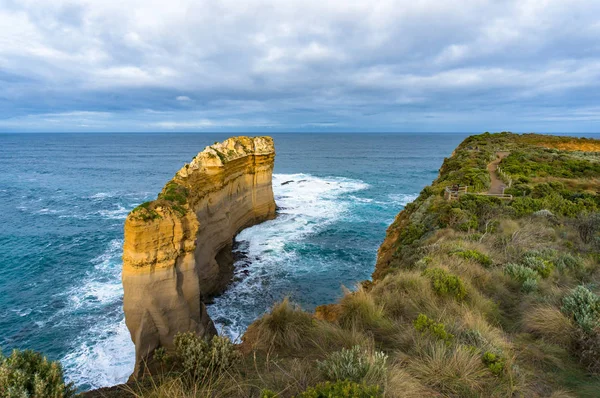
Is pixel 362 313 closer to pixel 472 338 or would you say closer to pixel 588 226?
pixel 472 338

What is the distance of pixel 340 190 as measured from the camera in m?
46.1

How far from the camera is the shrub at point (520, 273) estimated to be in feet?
25.0

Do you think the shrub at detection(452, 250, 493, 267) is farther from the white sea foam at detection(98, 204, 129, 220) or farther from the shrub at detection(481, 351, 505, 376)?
the white sea foam at detection(98, 204, 129, 220)

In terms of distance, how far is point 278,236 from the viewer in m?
27.4

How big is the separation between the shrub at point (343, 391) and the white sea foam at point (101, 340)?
1285cm

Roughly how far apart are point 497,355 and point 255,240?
74.6 feet

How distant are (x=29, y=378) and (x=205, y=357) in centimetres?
199

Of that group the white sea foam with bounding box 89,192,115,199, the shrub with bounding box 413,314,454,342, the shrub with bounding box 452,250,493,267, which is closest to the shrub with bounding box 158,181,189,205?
the shrub with bounding box 452,250,493,267

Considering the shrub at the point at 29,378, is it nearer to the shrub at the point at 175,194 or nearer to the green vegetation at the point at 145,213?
the green vegetation at the point at 145,213

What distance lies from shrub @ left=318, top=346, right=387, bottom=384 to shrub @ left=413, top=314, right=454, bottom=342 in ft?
4.45

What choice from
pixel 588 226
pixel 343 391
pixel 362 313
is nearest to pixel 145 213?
pixel 362 313

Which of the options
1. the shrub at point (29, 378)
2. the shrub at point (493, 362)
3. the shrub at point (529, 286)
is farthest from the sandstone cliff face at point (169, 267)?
the shrub at point (529, 286)

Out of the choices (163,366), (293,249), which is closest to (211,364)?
(163,366)

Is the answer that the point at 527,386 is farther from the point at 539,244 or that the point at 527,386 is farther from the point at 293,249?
the point at 293,249
